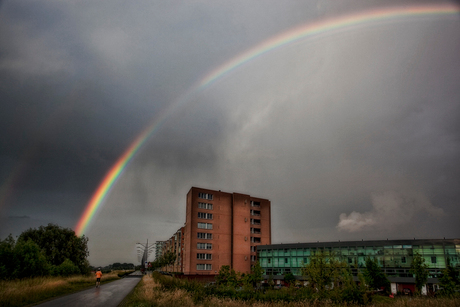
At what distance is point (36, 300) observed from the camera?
907 inches

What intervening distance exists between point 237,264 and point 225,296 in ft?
211

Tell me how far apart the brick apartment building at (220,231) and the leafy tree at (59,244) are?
24.4 metres

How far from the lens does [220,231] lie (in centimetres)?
8281

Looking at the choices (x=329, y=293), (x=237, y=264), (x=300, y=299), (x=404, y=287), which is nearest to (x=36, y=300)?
(x=300, y=299)

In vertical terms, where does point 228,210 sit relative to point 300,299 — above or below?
above

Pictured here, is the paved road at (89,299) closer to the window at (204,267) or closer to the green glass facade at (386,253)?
the green glass facade at (386,253)

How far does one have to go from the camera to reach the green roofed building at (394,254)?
172 ft

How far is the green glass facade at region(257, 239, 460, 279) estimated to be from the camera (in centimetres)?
5253

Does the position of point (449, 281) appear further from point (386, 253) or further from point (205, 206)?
point (205, 206)

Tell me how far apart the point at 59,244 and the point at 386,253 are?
69.2 meters

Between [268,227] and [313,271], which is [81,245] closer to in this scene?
[268,227]

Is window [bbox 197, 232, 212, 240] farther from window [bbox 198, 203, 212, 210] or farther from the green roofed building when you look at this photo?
the green roofed building

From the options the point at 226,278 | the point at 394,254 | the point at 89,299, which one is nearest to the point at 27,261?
the point at 89,299

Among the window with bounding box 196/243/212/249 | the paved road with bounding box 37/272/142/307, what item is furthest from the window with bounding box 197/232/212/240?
the paved road with bounding box 37/272/142/307
